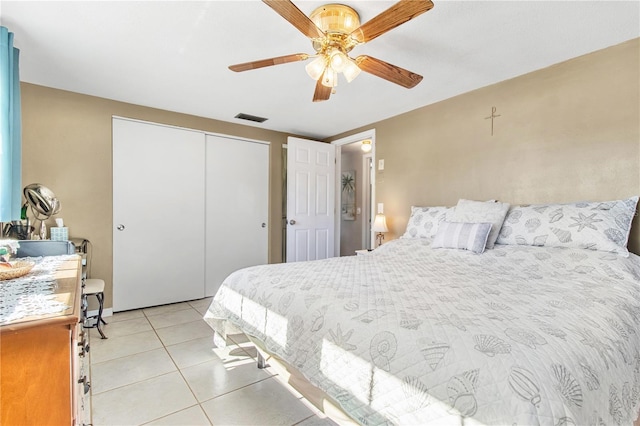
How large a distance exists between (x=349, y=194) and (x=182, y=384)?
14.7ft

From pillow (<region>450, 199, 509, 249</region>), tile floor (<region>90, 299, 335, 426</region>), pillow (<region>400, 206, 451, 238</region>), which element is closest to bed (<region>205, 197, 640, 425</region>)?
pillow (<region>450, 199, 509, 249</region>)

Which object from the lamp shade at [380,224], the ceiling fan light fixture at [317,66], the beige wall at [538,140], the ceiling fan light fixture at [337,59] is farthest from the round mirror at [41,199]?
the beige wall at [538,140]

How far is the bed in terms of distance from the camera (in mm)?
814

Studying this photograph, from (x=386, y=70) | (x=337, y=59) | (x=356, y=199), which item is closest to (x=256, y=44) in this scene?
(x=337, y=59)

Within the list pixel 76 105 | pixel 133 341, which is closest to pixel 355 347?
pixel 133 341

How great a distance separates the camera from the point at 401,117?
3.58 m

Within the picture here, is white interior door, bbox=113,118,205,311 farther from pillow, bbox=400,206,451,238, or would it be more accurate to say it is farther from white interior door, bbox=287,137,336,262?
pillow, bbox=400,206,451,238

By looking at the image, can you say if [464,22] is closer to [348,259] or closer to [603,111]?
[603,111]

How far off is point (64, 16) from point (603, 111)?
3534 mm

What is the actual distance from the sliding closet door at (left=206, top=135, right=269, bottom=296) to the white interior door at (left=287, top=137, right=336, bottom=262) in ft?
1.31

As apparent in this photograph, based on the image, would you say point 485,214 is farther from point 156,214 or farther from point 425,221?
point 156,214

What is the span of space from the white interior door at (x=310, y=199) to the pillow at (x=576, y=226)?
2.48m

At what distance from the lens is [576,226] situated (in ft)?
6.51

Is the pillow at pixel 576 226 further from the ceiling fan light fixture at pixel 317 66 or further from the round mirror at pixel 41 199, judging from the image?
the round mirror at pixel 41 199
